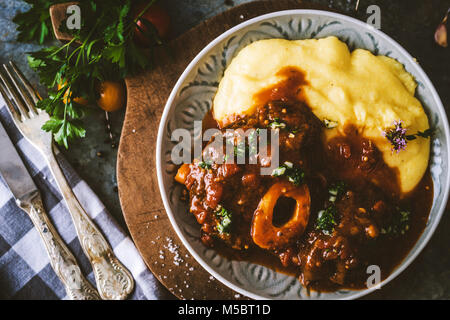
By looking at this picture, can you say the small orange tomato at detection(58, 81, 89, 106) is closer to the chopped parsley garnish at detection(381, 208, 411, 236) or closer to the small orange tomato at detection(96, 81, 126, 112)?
the small orange tomato at detection(96, 81, 126, 112)

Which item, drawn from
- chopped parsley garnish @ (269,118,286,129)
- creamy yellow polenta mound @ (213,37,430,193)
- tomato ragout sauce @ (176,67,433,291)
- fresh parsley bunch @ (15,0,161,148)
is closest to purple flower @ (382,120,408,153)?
creamy yellow polenta mound @ (213,37,430,193)

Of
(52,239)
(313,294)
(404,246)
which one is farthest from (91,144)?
(404,246)

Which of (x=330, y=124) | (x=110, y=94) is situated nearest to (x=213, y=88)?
(x=110, y=94)

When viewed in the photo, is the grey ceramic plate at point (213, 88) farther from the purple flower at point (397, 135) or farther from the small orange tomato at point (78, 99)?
the small orange tomato at point (78, 99)

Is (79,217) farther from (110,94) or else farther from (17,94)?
(17,94)

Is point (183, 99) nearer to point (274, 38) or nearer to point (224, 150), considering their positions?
point (224, 150)

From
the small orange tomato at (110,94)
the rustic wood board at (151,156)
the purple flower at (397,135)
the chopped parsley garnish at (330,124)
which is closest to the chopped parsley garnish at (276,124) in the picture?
the chopped parsley garnish at (330,124)
